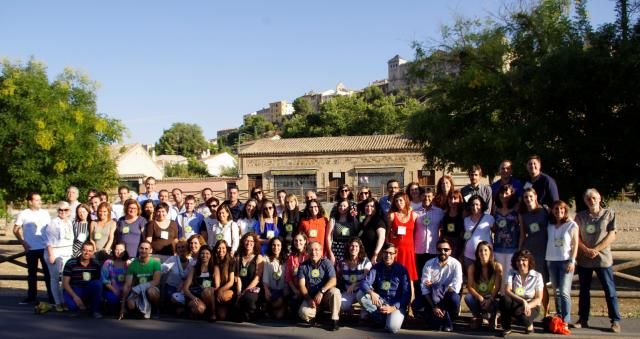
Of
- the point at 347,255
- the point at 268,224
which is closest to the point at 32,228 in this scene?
the point at 268,224

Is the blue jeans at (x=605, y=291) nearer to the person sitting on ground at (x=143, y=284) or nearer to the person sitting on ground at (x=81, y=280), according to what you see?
the person sitting on ground at (x=143, y=284)

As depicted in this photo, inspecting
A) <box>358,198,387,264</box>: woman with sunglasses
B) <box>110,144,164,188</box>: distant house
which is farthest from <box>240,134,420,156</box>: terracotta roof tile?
<box>358,198,387,264</box>: woman with sunglasses

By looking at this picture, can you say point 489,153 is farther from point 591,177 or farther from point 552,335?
point 552,335

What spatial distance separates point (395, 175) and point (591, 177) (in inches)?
1044

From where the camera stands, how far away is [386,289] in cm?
719

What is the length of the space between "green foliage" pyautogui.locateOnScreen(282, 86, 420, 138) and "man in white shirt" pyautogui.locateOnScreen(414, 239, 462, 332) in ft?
131

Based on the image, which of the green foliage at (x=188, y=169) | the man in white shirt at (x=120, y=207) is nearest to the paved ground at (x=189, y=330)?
the man in white shirt at (x=120, y=207)

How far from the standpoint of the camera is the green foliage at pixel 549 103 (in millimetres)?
10102

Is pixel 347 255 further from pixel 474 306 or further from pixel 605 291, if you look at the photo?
pixel 605 291

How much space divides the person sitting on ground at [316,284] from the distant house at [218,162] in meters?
56.0

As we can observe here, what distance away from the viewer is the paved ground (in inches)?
266

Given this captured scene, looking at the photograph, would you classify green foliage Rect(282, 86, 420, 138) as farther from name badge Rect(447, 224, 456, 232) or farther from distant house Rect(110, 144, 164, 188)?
name badge Rect(447, 224, 456, 232)

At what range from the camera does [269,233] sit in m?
8.49

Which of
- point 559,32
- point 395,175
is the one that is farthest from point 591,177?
point 395,175
